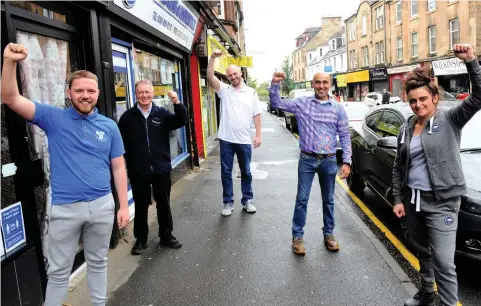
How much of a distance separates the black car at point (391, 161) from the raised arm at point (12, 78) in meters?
3.35

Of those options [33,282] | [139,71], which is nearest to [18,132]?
[33,282]

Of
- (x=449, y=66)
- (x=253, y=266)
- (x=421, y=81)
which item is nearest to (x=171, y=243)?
(x=253, y=266)

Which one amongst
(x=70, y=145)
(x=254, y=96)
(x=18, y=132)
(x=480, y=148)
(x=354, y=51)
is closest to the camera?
(x=70, y=145)

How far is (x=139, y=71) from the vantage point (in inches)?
267

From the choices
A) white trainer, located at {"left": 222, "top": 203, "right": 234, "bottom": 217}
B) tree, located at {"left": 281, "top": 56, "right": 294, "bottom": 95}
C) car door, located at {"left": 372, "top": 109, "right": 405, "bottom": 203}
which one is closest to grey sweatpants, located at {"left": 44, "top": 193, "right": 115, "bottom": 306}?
white trainer, located at {"left": 222, "top": 203, "right": 234, "bottom": 217}

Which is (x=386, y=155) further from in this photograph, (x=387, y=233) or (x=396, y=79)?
(x=396, y=79)

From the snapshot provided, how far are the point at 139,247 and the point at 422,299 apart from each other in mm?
2856

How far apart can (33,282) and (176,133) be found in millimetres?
5771

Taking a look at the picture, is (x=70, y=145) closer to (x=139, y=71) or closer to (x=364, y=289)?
(x=364, y=289)

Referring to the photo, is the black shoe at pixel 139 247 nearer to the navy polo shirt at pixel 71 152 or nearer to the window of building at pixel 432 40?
the navy polo shirt at pixel 71 152

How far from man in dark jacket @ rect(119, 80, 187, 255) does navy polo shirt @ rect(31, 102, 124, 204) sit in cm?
150

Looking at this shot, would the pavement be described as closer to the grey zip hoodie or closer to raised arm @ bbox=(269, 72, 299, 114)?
the grey zip hoodie

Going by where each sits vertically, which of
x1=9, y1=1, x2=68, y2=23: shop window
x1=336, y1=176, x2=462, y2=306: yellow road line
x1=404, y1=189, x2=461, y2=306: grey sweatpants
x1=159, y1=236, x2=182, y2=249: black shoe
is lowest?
x1=336, y1=176, x2=462, y2=306: yellow road line

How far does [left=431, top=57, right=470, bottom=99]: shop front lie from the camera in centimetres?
2444
